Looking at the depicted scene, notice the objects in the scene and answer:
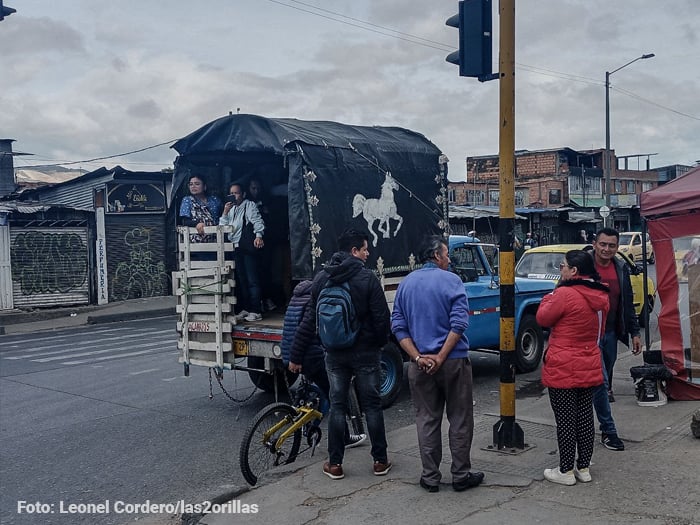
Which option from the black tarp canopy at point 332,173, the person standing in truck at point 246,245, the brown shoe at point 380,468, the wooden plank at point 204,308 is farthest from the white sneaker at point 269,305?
the brown shoe at point 380,468

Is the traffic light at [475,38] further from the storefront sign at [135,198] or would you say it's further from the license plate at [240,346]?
the storefront sign at [135,198]

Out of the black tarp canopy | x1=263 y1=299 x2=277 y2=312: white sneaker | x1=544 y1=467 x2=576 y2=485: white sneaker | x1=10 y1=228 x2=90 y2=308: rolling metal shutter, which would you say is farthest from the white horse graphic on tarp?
x1=10 y1=228 x2=90 y2=308: rolling metal shutter

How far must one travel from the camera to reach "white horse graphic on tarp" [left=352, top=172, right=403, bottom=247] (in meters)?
9.18

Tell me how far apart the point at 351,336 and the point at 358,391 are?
0.48m

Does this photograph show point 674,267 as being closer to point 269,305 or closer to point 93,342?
point 269,305

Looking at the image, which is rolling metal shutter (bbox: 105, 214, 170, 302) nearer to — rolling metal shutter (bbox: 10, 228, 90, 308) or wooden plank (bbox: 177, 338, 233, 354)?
rolling metal shutter (bbox: 10, 228, 90, 308)

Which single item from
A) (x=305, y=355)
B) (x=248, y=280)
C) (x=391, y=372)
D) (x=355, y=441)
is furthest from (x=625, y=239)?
(x=305, y=355)

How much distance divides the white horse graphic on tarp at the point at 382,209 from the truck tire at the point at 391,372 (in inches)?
55.2

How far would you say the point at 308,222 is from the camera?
27.7ft

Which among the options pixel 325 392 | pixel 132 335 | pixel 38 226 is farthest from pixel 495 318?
pixel 38 226

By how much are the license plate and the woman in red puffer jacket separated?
12.7ft

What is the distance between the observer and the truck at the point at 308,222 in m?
8.47

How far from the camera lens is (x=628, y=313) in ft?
23.1

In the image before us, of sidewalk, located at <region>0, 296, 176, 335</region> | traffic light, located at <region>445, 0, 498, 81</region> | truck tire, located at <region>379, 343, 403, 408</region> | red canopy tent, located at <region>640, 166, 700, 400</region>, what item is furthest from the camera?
sidewalk, located at <region>0, 296, 176, 335</region>
